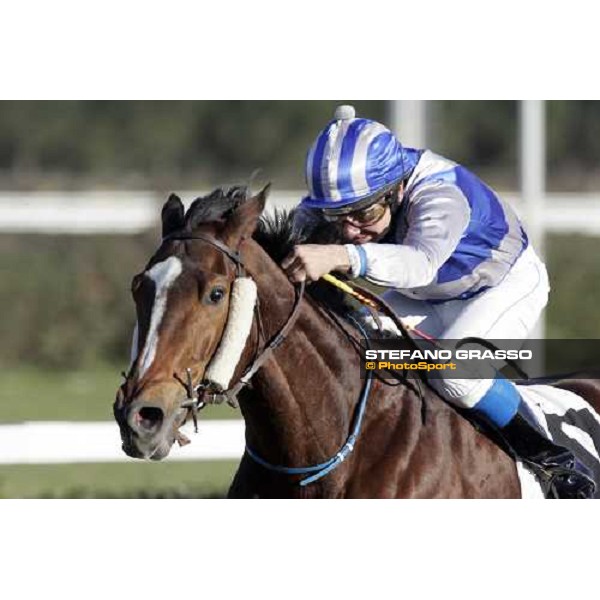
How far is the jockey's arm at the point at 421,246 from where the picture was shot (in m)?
3.29

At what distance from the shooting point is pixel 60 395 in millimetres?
8867

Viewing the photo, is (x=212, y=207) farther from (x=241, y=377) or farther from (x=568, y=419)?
(x=568, y=419)

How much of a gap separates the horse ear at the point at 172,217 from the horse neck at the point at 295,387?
0.65ft

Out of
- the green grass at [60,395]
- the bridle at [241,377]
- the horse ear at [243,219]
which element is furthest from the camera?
the green grass at [60,395]

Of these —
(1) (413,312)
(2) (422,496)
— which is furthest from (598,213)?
(2) (422,496)

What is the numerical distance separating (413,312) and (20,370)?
Answer: 20.1 ft

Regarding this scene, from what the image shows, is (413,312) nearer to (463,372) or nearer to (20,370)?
(463,372)

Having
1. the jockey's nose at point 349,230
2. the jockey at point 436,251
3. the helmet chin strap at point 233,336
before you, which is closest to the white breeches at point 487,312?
the jockey at point 436,251

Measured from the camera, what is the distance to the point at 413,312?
12.8 ft

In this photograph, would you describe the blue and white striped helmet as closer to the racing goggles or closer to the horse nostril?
the racing goggles

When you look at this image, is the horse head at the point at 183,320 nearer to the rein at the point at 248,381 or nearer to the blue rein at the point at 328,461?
the rein at the point at 248,381

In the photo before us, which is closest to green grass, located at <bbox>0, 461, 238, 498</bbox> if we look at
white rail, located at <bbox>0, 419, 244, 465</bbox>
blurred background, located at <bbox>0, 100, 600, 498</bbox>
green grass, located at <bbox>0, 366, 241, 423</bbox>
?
blurred background, located at <bbox>0, 100, 600, 498</bbox>

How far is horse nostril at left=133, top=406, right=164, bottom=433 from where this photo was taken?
292 cm

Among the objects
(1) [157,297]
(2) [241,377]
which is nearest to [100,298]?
(2) [241,377]
